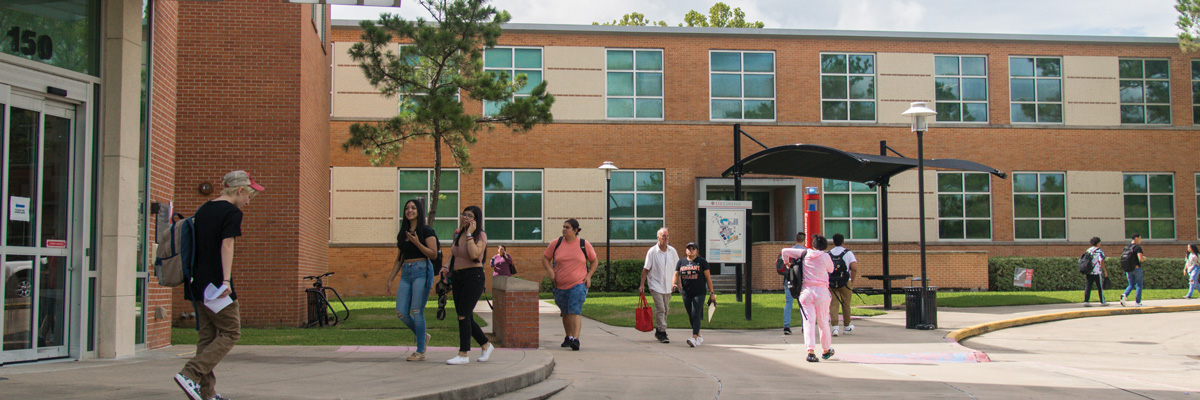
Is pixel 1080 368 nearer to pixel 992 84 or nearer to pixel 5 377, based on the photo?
pixel 5 377

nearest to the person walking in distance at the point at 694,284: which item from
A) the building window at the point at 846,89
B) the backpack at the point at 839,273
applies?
the backpack at the point at 839,273

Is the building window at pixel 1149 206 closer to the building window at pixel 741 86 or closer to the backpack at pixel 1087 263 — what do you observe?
the building window at pixel 741 86

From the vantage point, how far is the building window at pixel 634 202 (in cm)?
2953

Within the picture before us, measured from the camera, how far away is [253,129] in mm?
15086

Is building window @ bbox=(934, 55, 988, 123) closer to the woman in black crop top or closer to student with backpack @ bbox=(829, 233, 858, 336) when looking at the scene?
student with backpack @ bbox=(829, 233, 858, 336)

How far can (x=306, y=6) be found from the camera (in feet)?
53.9

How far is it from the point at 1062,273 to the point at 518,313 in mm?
24087

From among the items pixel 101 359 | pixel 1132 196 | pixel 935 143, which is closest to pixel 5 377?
pixel 101 359

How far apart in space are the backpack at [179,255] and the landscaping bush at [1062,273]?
89.6 ft

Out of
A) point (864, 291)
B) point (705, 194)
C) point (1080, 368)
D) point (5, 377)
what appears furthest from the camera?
point (705, 194)

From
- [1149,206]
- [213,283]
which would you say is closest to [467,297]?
[213,283]

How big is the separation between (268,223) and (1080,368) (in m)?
11.8

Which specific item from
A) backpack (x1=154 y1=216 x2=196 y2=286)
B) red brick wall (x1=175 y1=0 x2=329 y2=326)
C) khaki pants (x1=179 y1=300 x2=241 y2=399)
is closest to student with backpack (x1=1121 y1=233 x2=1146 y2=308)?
red brick wall (x1=175 y1=0 x2=329 y2=326)

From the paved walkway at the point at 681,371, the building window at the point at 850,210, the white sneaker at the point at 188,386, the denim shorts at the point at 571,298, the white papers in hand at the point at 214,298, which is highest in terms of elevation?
the building window at the point at 850,210
